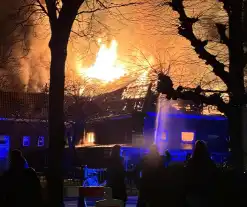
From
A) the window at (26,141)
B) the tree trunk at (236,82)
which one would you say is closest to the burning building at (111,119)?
the window at (26,141)

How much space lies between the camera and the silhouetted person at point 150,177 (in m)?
8.39

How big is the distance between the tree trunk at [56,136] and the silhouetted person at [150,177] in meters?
1.53

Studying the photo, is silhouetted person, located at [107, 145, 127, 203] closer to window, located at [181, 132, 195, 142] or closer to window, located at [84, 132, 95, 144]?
window, located at [181, 132, 195, 142]

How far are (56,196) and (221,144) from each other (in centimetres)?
2943

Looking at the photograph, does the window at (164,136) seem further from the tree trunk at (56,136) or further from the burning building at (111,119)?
the tree trunk at (56,136)

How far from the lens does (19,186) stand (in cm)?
698

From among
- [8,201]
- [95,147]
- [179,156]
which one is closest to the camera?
[8,201]

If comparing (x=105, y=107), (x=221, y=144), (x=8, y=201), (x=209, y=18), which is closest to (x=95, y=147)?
(x=105, y=107)

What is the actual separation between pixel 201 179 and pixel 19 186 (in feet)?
8.62

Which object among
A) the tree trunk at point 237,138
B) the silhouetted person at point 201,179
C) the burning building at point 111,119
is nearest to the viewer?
the silhouetted person at point 201,179

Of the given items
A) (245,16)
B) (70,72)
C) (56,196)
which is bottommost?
(56,196)

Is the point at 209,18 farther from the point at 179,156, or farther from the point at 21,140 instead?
the point at 21,140

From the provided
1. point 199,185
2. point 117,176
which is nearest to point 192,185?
point 199,185

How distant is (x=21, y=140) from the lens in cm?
4275
